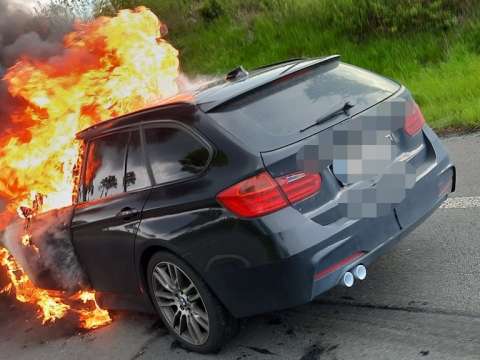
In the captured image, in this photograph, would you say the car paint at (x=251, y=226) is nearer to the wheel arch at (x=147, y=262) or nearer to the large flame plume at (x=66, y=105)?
the wheel arch at (x=147, y=262)

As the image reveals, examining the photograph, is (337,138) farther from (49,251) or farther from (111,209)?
(49,251)

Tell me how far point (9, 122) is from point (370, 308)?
16.2 feet

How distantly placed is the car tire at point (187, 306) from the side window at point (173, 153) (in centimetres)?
55

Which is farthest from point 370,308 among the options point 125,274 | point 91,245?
point 91,245

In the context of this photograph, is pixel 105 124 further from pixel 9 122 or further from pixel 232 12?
pixel 232 12

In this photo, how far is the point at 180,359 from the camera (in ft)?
14.0

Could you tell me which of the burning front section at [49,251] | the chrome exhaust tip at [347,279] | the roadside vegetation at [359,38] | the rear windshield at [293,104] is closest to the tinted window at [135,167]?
the rear windshield at [293,104]

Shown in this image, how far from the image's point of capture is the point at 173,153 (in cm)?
411

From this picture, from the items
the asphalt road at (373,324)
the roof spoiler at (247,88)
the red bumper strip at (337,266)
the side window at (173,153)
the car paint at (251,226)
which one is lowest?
the asphalt road at (373,324)

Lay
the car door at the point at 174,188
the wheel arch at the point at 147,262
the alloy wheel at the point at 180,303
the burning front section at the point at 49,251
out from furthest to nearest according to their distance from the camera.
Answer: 1. the burning front section at the point at 49,251
2. the alloy wheel at the point at 180,303
3. the wheel arch at the point at 147,262
4. the car door at the point at 174,188

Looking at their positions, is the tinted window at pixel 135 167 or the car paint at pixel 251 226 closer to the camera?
the car paint at pixel 251 226

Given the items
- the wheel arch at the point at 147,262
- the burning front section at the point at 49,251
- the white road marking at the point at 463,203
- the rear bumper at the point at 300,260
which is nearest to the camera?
Result: the rear bumper at the point at 300,260

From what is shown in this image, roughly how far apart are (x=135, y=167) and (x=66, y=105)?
8.01 ft

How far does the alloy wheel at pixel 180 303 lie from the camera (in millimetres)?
4141
